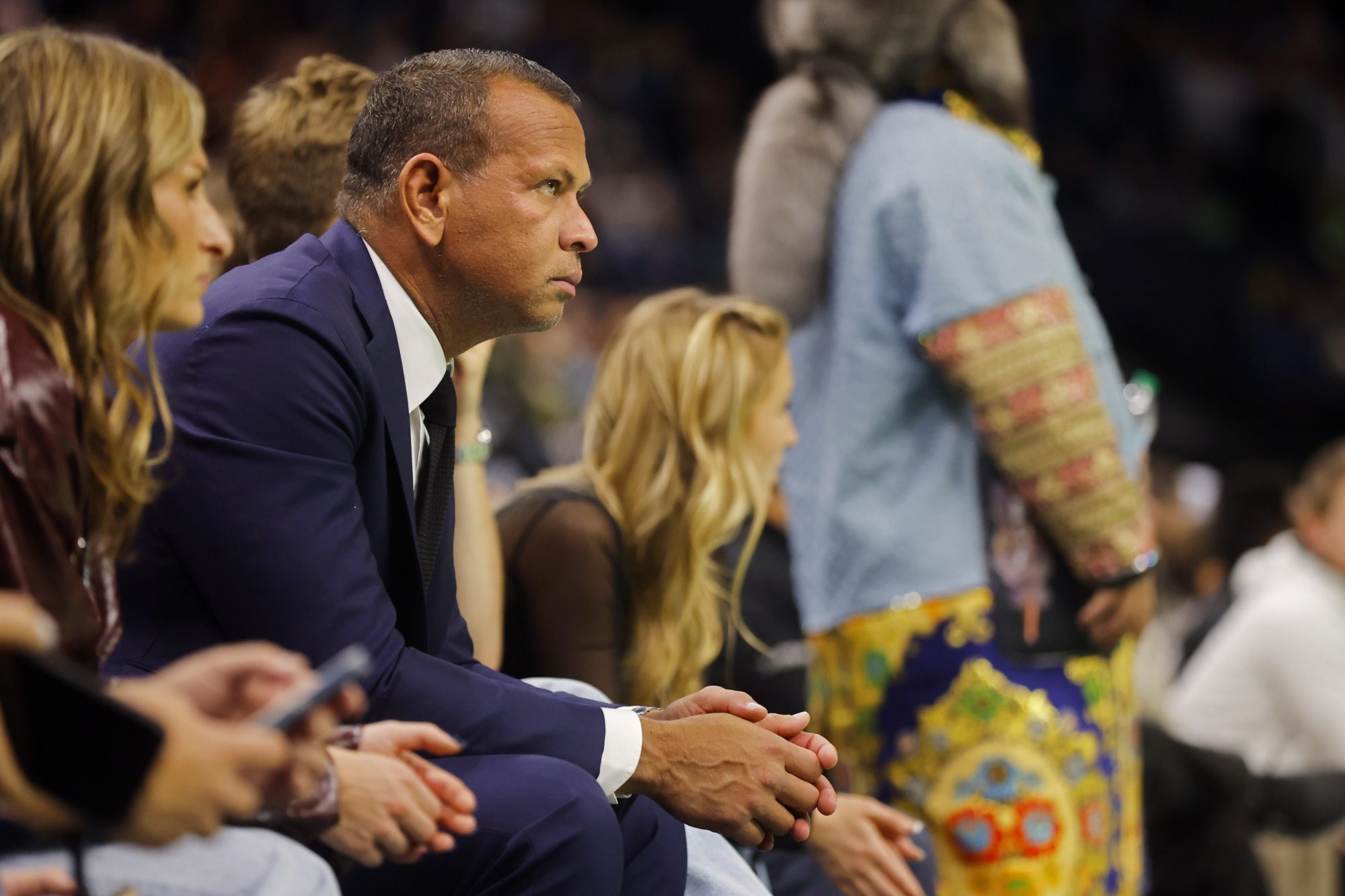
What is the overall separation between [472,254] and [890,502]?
1.12 m

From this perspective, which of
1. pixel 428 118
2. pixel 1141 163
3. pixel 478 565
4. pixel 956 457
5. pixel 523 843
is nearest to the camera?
pixel 523 843

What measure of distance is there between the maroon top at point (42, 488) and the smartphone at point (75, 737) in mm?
139

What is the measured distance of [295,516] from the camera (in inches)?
57.5

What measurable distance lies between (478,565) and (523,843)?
31.5 inches

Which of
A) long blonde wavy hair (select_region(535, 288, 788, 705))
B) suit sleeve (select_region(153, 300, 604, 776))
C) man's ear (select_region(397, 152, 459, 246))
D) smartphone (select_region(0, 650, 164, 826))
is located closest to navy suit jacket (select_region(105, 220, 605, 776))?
suit sleeve (select_region(153, 300, 604, 776))

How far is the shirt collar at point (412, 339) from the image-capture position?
1706mm

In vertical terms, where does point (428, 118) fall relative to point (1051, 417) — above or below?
above

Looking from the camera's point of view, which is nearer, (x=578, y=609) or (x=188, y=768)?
(x=188, y=768)

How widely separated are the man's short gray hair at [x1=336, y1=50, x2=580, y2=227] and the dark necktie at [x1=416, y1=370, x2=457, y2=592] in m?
0.21

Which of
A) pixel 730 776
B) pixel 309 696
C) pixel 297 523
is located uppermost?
pixel 309 696

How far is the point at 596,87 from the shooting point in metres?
7.99

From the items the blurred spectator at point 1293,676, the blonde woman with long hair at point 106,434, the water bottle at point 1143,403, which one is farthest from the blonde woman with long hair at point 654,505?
the blurred spectator at point 1293,676

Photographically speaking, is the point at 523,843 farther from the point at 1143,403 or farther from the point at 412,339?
the point at 1143,403

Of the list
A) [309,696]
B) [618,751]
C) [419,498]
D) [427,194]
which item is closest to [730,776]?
[618,751]
